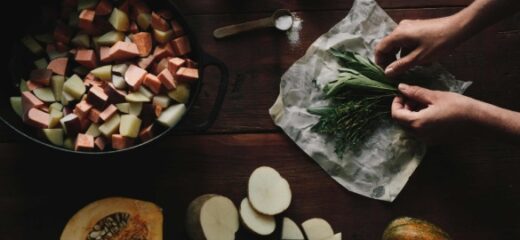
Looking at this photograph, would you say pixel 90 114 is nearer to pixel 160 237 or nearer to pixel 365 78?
pixel 160 237

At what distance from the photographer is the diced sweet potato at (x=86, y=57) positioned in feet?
4.22

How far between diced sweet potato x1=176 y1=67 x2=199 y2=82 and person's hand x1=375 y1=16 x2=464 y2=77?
1.59 feet

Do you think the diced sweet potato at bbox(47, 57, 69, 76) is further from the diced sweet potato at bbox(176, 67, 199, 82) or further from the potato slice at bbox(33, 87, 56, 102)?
the diced sweet potato at bbox(176, 67, 199, 82)

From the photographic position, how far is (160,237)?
1.31 metres

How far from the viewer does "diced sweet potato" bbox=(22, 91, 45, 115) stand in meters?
1.24

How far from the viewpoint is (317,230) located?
139 cm

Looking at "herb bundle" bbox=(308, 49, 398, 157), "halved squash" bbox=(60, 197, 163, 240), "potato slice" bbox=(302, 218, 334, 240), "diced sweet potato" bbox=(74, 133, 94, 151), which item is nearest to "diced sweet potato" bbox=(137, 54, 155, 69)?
"diced sweet potato" bbox=(74, 133, 94, 151)

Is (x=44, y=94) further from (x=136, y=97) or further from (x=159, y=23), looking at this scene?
(x=159, y=23)

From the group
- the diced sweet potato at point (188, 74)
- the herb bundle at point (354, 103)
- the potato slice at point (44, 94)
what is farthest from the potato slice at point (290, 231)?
the potato slice at point (44, 94)

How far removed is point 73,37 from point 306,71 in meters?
0.61

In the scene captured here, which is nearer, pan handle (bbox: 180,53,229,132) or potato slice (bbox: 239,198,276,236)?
pan handle (bbox: 180,53,229,132)

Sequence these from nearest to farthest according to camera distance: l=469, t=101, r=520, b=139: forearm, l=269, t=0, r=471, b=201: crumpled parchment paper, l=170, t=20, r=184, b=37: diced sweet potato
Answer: l=469, t=101, r=520, b=139: forearm, l=170, t=20, r=184, b=37: diced sweet potato, l=269, t=0, r=471, b=201: crumpled parchment paper

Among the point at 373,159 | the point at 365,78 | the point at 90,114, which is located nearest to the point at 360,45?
the point at 365,78

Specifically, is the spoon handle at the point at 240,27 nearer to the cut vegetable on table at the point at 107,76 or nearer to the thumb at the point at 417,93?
the cut vegetable on table at the point at 107,76
